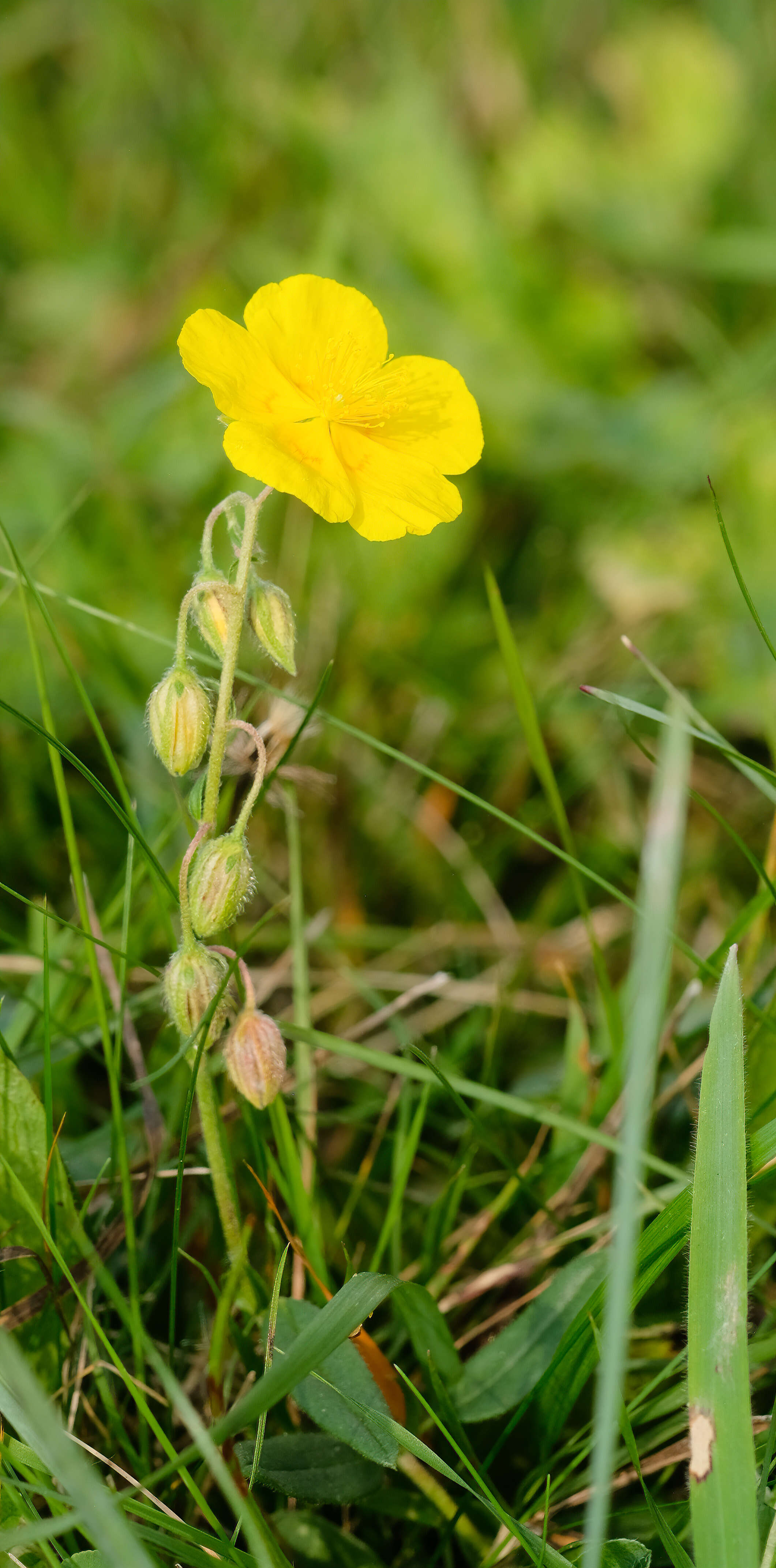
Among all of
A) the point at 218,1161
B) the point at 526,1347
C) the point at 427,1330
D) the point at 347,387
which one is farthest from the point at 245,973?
the point at 347,387

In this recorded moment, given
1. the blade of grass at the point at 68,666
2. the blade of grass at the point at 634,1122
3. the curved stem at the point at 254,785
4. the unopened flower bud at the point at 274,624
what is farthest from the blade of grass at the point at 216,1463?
the unopened flower bud at the point at 274,624


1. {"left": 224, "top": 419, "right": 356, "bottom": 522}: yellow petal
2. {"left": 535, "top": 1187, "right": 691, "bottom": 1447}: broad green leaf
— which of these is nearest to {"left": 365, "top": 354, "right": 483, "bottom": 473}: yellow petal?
{"left": 224, "top": 419, "right": 356, "bottom": 522}: yellow petal

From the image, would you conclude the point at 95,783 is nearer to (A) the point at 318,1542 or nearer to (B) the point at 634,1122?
(B) the point at 634,1122

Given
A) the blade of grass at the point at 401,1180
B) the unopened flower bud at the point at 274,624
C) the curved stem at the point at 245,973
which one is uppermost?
the unopened flower bud at the point at 274,624

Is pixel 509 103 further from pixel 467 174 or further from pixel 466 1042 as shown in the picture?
pixel 466 1042

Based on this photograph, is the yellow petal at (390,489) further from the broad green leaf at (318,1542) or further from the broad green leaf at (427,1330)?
the broad green leaf at (318,1542)

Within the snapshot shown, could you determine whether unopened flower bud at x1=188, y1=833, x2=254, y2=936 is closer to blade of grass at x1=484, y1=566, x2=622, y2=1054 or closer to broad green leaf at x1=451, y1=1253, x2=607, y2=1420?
blade of grass at x1=484, y1=566, x2=622, y2=1054

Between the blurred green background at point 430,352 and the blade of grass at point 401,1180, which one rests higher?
the blurred green background at point 430,352
